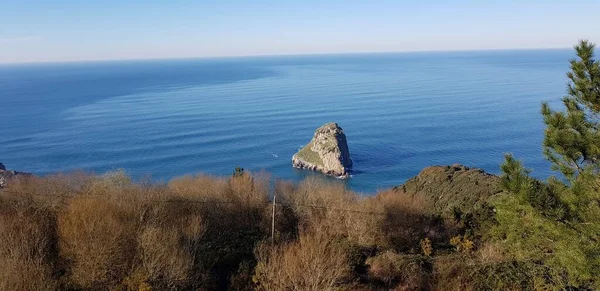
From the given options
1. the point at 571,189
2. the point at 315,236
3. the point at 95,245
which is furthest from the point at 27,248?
the point at 571,189

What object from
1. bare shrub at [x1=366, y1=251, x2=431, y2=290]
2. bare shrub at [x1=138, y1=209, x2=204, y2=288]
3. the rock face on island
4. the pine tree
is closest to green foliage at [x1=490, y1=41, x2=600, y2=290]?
the pine tree

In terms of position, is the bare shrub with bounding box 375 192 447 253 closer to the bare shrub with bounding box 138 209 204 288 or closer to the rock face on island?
the bare shrub with bounding box 138 209 204 288

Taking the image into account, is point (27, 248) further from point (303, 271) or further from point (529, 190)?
point (529, 190)

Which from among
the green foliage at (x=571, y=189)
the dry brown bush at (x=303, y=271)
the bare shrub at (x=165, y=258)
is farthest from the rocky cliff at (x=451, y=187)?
the green foliage at (x=571, y=189)

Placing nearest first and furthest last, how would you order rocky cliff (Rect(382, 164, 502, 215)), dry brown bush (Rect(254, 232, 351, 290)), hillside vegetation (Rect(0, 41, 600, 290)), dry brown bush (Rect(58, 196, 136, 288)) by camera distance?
hillside vegetation (Rect(0, 41, 600, 290)) < dry brown bush (Rect(254, 232, 351, 290)) < dry brown bush (Rect(58, 196, 136, 288)) < rocky cliff (Rect(382, 164, 502, 215))

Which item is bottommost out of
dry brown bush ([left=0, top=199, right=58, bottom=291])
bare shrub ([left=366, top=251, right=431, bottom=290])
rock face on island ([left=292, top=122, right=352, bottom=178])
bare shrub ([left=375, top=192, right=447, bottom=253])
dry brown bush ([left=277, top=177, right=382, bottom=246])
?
rock face on island ([left=292, top=122, right=352, bottom=178])

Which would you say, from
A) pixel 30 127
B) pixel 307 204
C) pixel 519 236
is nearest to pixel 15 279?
pixel 519 236

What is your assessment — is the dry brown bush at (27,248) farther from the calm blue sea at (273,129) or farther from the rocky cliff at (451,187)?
the calm blue sea at (273,129)
